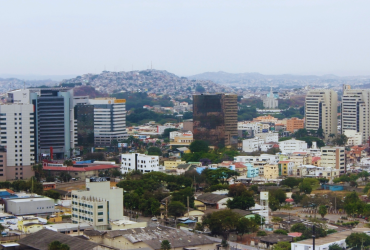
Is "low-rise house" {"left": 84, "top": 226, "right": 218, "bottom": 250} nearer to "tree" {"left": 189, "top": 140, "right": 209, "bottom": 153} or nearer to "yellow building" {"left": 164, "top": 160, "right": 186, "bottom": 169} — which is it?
"yellow building" {"left": 164, "top": 160, "right": 186, "bottom": 169}

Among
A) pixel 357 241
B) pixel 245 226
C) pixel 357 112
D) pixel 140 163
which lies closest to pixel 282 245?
pixel 357 241

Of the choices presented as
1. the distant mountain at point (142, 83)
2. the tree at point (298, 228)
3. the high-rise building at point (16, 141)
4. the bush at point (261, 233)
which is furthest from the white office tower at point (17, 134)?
the distant mountain at point (142, 83)

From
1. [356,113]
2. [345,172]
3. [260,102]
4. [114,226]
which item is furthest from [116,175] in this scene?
[260,102]

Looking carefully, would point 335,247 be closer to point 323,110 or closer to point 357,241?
point 357,241

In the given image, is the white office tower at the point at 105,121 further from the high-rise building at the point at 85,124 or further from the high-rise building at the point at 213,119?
the high-rise building at the point at 213,119

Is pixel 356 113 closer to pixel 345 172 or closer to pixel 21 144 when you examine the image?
pixel 345 172

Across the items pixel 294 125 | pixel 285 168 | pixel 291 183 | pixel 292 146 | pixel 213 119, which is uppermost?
pixel 213 119

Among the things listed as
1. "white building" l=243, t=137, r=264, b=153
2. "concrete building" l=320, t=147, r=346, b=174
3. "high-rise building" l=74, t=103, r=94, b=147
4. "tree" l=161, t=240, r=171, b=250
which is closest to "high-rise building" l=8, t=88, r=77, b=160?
"high-rise building" l=74, t=103, r=94, b=147
